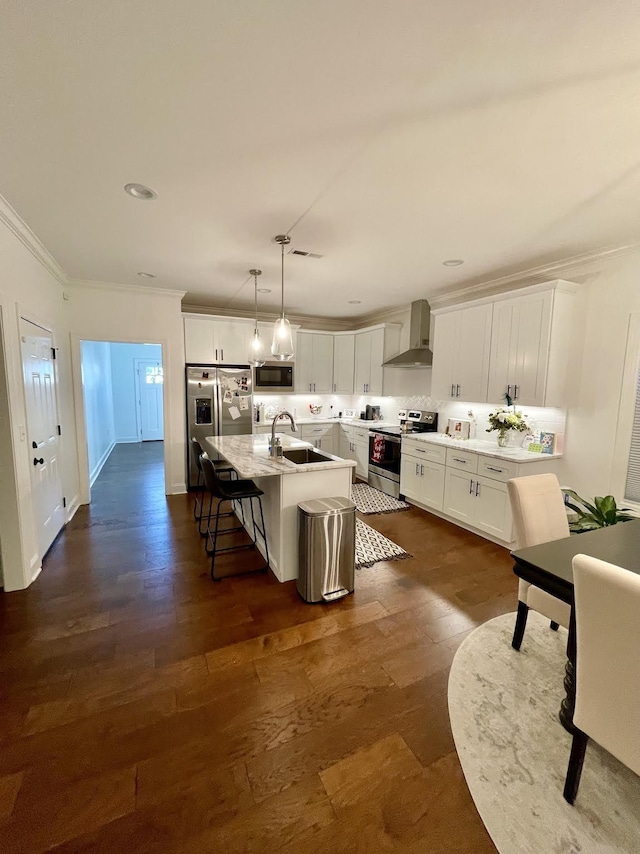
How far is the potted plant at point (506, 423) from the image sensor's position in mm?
3711

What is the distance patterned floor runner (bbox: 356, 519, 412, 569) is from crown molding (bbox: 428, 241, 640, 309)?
311 centimetres

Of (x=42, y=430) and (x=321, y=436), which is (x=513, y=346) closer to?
(x=321, y=436)

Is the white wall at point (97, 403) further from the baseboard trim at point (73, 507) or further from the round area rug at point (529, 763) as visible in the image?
the round area rug at point (529, 763)

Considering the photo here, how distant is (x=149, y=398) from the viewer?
29.6 feet

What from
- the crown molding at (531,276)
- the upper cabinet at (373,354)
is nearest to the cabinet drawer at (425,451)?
the upper cabinet at (373,354)

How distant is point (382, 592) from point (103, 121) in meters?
3.27

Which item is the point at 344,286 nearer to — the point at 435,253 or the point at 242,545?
the point at 435,253

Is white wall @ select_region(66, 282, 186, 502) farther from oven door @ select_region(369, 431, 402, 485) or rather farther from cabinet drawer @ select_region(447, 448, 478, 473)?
cabinet drawer @ select_region(447, 448, 478, 473)

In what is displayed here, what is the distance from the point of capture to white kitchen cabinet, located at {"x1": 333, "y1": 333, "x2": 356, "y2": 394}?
6.36 metres

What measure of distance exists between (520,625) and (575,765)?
0.83 m

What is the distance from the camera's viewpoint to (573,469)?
350 cm

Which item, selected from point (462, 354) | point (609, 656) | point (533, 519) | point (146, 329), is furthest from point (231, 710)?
point (146, 329)

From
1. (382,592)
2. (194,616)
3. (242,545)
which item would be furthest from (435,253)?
(194,616)

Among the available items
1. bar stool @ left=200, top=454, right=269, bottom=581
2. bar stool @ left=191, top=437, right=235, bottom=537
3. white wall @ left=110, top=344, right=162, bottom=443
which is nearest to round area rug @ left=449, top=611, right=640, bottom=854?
bar stool @ left=200, top=454, right=269, bottom=581
